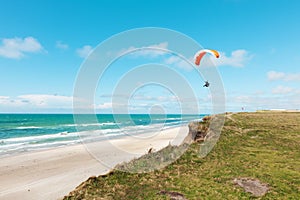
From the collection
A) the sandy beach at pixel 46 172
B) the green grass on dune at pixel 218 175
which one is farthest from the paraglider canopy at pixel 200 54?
the sandy beach at pixel 46 172

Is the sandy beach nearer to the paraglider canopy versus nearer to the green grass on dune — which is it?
the green grass on dune

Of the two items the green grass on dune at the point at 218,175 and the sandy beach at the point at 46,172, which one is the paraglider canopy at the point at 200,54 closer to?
the green grass on dune at the point at 218,175

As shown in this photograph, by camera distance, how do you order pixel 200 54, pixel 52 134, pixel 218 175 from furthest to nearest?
pixel 52 134 < pixel 200 54 < pixel 218 175

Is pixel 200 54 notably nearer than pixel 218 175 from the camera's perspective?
No

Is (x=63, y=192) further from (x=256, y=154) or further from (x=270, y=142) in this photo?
(x=270, y=142)

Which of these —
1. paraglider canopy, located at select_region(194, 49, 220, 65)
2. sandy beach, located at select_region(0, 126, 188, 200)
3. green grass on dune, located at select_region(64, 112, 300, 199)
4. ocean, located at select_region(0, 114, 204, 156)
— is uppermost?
paraglider canopy, located at select_region(194, 49, 220, 65)

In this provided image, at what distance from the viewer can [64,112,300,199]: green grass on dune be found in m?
12.8

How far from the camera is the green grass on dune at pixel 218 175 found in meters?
12.8

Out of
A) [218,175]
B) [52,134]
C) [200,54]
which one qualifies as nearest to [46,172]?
[218,175]

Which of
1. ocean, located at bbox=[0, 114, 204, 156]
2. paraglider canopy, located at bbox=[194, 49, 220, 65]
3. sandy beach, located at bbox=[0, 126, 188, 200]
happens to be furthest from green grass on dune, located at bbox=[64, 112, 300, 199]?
ocean, located at bbox=[0, 114, 204, 156]

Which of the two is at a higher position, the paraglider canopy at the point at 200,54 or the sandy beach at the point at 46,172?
the paraglider canopy at the point at 200,54

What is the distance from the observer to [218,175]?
15.1 m

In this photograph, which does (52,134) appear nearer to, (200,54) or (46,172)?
(46,172)

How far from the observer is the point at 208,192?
12.7 m
